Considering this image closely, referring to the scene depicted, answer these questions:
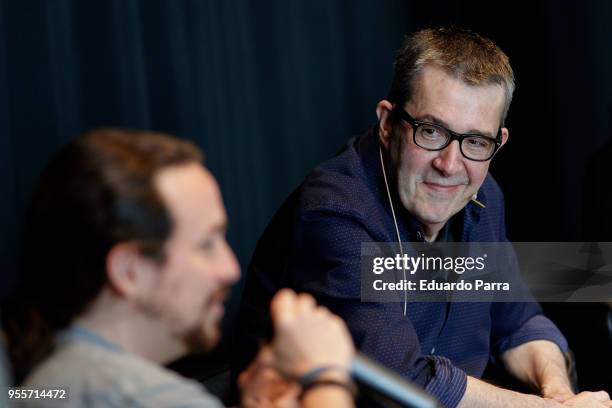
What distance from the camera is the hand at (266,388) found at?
103cm

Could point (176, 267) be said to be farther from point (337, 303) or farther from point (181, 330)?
point (337, 303)

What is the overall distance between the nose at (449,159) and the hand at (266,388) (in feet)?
2.38

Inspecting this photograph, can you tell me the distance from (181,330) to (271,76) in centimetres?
201

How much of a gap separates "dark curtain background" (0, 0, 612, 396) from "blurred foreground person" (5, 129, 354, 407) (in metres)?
1.09

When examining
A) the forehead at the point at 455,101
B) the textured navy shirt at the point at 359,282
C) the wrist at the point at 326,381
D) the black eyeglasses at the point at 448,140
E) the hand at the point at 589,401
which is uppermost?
the forehead at the point at 455,101

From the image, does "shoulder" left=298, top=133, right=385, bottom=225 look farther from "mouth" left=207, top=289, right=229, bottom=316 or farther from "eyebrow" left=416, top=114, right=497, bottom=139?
"mouth" left=207, top=289, right=229, bottom=316

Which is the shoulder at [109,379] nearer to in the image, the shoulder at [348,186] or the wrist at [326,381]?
the wrist at [326,381]

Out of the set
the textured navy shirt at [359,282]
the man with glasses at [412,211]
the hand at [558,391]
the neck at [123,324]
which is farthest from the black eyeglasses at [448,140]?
the neck at [123,324]

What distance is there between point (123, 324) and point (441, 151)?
892 mm

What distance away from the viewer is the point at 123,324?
96cm

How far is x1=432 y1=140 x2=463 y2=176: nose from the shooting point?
1.67 m

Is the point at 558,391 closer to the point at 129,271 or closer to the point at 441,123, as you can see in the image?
the point at 441,123

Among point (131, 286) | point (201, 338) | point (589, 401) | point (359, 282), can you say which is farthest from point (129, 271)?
point (589, 401)

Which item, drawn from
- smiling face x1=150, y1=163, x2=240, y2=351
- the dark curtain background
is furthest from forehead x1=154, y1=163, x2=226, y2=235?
the dark curtain background
